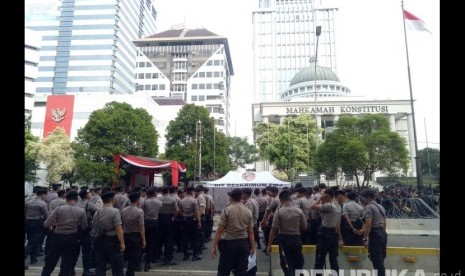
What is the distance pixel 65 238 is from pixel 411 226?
12.9 metres

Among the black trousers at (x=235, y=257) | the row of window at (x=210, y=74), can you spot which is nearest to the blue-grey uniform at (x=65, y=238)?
the black trousers at (x=235, y=257)

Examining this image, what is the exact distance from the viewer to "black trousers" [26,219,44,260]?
756 cm

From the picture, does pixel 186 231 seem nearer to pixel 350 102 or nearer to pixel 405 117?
pixel 350 102

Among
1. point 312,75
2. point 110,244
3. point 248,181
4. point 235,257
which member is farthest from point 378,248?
point 312,75

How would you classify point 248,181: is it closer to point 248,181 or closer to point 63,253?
point 248,181

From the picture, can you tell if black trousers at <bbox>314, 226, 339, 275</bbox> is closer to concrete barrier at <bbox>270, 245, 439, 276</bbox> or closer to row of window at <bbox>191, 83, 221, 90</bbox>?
concrete barrier at <bbox>270, 245, 439, 276</bbox>

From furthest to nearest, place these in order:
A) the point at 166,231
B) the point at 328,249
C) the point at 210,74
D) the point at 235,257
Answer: the point at 210,74, the point at 166,231, the point at 328,249, the point at 235,257

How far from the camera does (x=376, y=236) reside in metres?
5.84

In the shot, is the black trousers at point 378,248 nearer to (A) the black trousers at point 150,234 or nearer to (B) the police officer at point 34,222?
(A) the black trousers at point 150,234

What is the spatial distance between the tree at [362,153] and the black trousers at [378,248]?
1776 cm

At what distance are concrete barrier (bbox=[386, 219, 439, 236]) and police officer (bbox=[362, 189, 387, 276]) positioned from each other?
8156 mm

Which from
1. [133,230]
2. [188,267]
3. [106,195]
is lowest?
[188,267]
